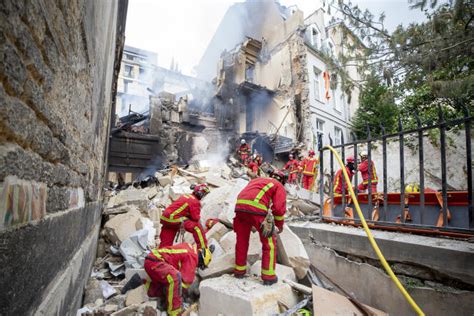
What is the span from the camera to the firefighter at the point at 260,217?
3246mm

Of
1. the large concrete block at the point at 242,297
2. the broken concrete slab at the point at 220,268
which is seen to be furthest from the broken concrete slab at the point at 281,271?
the broken concrete slab at the point at 220,268

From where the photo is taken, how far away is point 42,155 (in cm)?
118

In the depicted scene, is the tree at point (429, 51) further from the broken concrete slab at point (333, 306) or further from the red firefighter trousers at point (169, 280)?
the red firefighter trousers at point (169, 280)

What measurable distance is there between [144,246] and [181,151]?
11.3m

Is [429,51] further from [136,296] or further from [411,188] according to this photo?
[136,296]

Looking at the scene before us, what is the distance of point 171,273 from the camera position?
3.16m

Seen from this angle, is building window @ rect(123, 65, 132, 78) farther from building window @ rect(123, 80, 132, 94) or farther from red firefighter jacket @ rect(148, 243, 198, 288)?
red firefighter jacket @ rect(148, 243, 198, 288)

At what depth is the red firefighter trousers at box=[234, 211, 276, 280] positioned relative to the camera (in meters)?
3.13

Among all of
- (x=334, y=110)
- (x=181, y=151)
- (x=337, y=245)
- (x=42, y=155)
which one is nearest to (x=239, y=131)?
(x=181, y=151)

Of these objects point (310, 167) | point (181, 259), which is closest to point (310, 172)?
point (310, 167)

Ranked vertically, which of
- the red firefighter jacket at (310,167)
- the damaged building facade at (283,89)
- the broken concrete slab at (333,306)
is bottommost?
the broken concrete slab at (333,306)

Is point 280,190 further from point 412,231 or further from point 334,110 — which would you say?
point 334,110

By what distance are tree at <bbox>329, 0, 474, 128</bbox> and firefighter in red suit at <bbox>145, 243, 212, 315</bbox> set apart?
4901 millimetres

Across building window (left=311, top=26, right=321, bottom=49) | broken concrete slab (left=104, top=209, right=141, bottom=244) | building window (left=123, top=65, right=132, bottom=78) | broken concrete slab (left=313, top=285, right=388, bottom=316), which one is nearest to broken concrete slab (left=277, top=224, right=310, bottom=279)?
broken concrete slab (left=313, top=285, right=388, bottom=316)
